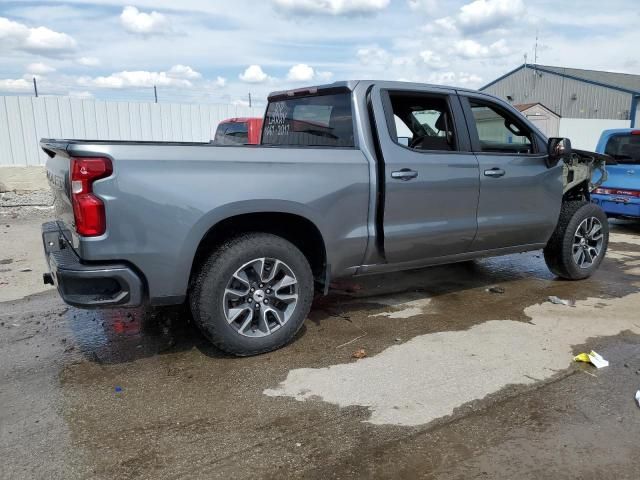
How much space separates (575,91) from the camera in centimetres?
4025

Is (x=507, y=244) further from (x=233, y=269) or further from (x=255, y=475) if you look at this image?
(x=255, y=475)

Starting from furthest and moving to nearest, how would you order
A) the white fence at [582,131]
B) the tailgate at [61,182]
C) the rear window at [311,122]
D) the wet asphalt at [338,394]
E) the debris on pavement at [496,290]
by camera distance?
the white fence at [582,131] < the debris on pavement at [496,290] < the rear window at [311,122] < the tailgate at [61,182] < the wet asphalt at [338,394]

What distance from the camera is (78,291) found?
3.29 meters

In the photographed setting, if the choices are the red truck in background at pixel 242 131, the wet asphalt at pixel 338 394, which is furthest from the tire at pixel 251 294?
the red truck in background at pixel 242 131

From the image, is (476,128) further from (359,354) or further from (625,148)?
(625,148)

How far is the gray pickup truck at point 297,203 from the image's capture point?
3275 millimetres

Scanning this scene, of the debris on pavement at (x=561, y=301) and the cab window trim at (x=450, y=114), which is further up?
the cab window trim at (x=450, y=114)

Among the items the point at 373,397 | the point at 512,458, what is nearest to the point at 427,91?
the point at 373,397

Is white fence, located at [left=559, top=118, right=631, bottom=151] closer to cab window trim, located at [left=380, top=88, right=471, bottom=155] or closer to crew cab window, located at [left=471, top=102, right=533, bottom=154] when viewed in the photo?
crew cab window, located at [left=471, top=102, right=533, bottom=154]

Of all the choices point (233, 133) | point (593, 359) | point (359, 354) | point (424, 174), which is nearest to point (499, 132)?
point (424, 174)

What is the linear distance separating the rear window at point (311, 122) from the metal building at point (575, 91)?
3439 cm

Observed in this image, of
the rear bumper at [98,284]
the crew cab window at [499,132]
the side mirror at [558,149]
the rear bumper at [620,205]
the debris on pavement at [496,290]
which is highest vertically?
the crew cab window at [499,132]

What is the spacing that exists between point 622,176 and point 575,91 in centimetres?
3577

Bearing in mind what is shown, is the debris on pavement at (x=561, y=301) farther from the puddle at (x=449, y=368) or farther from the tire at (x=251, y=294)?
the tire at (x=251, y=294)
